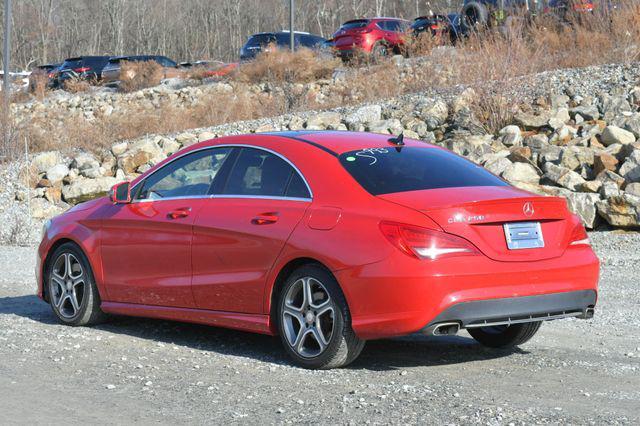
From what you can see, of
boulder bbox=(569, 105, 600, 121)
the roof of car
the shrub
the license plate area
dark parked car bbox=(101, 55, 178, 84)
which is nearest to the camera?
the license plate area

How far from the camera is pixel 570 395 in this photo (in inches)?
245

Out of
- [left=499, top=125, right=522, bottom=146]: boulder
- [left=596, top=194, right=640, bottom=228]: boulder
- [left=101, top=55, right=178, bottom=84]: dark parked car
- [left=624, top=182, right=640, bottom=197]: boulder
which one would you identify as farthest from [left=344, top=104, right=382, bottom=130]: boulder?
[left=101, top=55, right=178, bottom=84]: dark parked car

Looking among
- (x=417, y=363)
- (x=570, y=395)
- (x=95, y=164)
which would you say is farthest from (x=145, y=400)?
(x=95, y=164)

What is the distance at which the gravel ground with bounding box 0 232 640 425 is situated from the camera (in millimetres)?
5852

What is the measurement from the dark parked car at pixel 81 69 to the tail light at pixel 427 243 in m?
39.3

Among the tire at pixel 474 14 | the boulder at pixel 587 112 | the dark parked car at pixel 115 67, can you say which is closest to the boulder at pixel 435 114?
the boulder at pixel 587 112

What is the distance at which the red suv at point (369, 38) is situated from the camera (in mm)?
33031

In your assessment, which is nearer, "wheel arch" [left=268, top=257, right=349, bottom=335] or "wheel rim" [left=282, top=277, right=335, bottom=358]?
"wheel rim" [left=282, top=277, right=335, bottom=358]

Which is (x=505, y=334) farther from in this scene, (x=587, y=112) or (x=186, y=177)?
(x=587, y=112)

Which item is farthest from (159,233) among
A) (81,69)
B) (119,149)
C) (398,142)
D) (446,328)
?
(81,69)

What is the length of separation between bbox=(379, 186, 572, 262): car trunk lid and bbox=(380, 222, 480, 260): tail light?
0.16 ft

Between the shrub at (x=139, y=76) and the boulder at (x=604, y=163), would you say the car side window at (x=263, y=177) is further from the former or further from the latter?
the shrub at (x=139, y=76)

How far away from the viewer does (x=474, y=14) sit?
27547mm

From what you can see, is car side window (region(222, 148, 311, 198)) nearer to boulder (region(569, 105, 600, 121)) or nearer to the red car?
the red car
